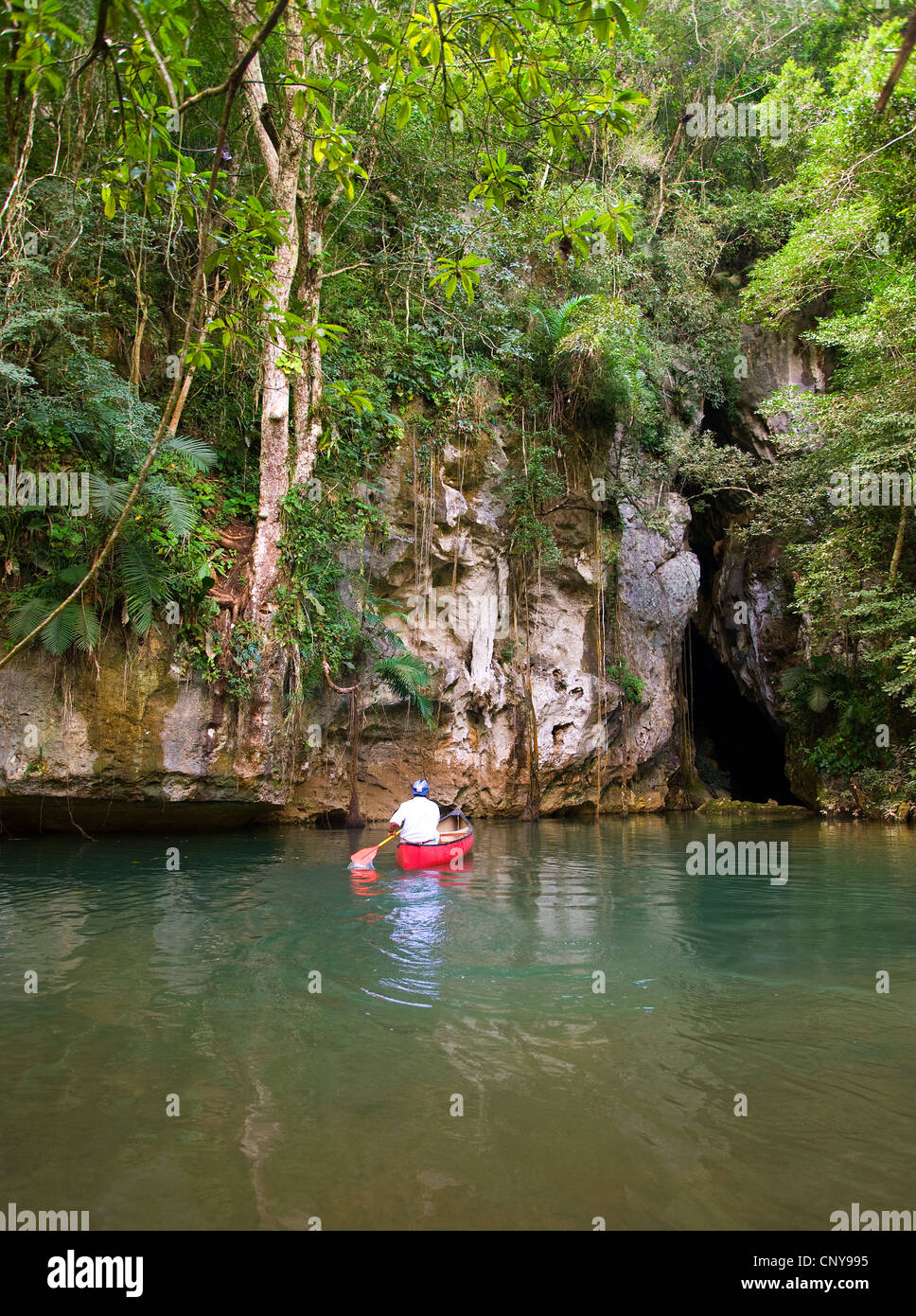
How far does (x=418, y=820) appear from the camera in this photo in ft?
31.6

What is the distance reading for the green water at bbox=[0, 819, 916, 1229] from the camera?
2510 millimetres

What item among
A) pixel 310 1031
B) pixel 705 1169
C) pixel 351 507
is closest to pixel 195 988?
pixel 310 1031

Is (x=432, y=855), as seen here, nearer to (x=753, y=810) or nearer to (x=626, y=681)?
(x=626, y=681)

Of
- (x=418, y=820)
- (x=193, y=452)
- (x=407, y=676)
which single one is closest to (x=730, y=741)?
(x=407, y=676)

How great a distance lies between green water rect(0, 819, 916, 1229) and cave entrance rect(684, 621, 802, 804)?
20215 millimetres

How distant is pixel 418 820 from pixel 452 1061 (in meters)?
6.09

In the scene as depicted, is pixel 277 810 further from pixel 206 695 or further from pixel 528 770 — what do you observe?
pixel 528 770

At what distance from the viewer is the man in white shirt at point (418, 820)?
9.58 metres

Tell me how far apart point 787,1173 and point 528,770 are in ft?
48.5

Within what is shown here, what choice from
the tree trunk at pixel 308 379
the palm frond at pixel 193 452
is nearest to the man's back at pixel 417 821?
the tree trunk at pixel 308 379

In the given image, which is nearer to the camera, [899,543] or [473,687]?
[899,543]

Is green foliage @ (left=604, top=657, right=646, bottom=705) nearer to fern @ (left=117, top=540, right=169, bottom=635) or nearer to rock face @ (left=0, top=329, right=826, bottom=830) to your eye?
rock face @ (left=0, top=329, right=826, bottom=830)

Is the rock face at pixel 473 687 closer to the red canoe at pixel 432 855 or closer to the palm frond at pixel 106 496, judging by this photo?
the palm frond at pixel 106 496

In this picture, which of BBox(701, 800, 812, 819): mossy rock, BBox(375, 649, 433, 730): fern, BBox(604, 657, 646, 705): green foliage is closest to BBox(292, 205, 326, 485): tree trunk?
BBox(375, 649, 433, 730): fern
